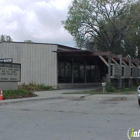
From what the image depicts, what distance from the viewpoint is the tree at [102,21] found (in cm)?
4433

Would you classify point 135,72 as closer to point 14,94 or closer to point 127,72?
point 127,72

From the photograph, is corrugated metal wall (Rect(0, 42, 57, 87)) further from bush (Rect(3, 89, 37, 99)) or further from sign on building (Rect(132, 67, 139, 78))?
sign on building (Rect(132, 67, 139, 78))

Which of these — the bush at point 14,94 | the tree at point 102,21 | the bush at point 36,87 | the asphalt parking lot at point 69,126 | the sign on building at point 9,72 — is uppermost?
the tree at point 102,21

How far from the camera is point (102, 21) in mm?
45562

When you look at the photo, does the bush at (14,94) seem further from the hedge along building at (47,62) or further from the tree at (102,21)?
the tree at (102,21)

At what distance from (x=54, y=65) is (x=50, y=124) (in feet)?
65.5

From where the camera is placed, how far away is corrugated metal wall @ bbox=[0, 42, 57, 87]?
30844mm

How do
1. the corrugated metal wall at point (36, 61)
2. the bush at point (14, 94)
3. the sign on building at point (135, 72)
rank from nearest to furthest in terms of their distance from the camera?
the bush at point (14, 94), the corrugated metal wall at point (36, 61), the sign on building at point (135, 72)

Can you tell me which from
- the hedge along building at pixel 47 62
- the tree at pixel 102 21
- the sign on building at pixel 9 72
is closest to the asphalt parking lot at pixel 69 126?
the sign on building at pixel 9 72

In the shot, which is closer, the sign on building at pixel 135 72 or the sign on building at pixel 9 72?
the sign on building at pixel 9 72

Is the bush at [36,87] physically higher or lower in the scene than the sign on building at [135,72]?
lower

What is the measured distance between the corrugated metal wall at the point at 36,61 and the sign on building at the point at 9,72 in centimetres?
708

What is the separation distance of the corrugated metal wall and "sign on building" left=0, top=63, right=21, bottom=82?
708 cm

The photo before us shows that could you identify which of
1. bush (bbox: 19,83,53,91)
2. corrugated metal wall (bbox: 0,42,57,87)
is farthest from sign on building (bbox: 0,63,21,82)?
corrugated metal wall (bbox: 0,42,57,87)
